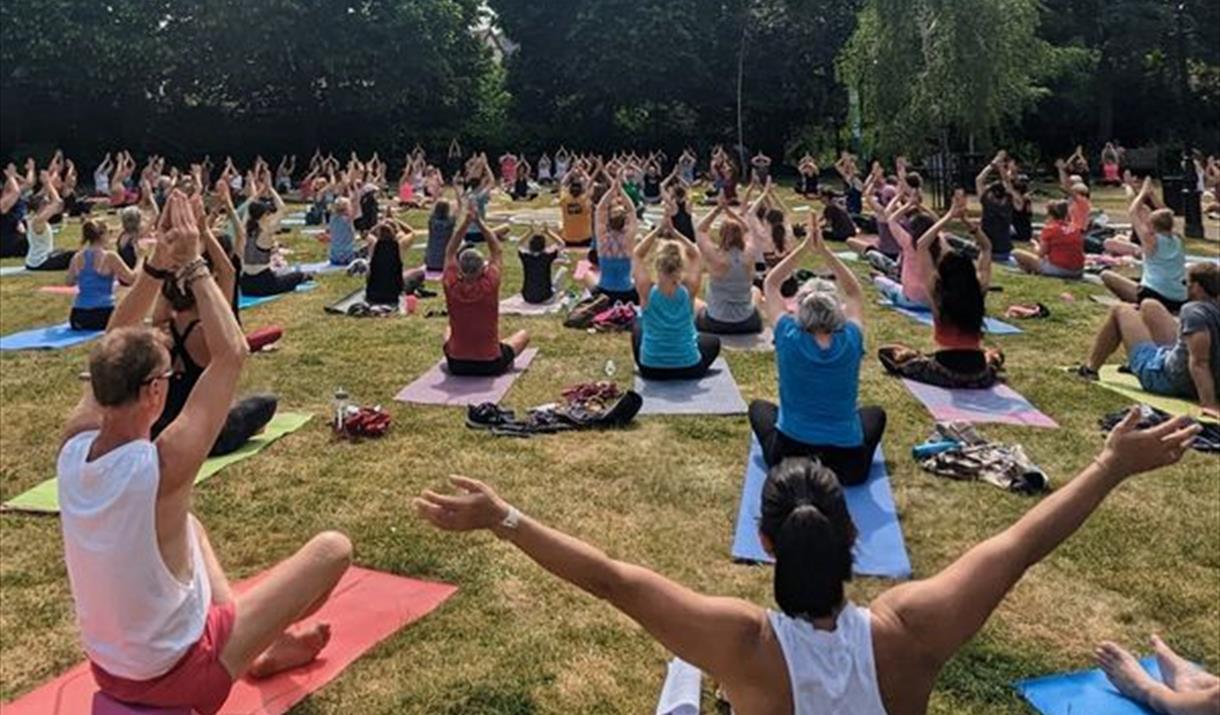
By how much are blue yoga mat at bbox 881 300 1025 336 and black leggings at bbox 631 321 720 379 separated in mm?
3657


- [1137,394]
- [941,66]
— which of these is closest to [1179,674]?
[1137,394]

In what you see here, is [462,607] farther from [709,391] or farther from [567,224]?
[567,224]

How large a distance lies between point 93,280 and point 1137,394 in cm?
1127

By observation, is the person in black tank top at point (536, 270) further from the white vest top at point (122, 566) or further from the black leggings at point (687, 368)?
the white vest top at point (122, 566)

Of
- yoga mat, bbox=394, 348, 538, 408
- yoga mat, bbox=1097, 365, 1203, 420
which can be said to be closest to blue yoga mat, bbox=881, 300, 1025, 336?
yoga mat, bbox=1097, 365, 1203, 420

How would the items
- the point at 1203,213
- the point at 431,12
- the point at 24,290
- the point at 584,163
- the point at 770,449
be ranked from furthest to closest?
the point at 431,12 < the point at 584,163 < the point at 1203,213 < the point at 24,290 < the point at 770,449

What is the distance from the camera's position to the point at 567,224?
18453 millimetres

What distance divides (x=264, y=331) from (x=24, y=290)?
5761mm

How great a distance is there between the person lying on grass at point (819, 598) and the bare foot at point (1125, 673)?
1.94 m

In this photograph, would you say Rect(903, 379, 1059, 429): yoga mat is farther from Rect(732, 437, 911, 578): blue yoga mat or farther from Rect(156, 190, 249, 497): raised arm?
Rect(156, 190, 249, 497): raised arm

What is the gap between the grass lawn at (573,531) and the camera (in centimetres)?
452

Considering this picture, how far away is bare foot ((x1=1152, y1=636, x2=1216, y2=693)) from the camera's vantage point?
405 centimetres

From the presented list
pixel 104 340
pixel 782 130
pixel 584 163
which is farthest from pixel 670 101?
pixel 104 340

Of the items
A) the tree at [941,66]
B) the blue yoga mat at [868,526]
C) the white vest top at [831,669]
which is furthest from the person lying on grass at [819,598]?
the tree at [941,66]
